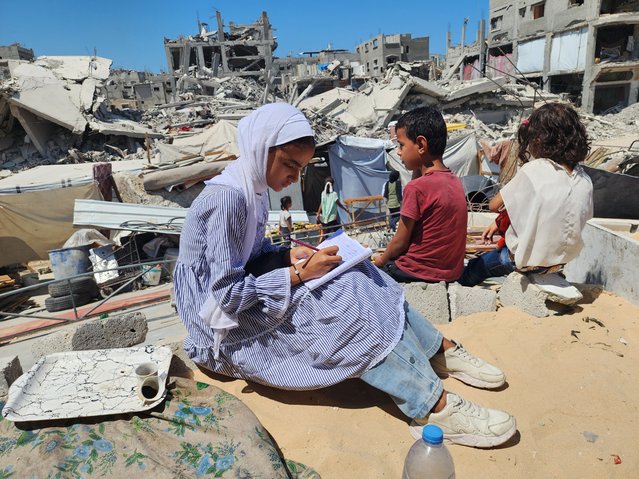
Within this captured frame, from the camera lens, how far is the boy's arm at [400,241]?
2.81 m

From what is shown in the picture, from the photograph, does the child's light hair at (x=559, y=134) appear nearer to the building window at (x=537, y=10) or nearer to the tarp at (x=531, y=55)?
the tarp at (x=531, y=55)

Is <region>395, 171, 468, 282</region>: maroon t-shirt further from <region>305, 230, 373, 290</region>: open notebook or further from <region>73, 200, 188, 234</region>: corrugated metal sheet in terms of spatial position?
<region>73, 200, 188, 234</region>: corrugated metal sheet

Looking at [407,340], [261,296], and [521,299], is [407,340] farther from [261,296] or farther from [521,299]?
[521,299]

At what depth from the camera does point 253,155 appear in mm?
1857

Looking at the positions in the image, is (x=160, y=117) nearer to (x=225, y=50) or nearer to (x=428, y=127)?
(x=225, y=50)

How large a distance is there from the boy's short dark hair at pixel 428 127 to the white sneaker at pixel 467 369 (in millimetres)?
1403

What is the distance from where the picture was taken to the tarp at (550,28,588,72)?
27094 millimetres

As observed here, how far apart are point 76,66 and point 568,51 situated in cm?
3079

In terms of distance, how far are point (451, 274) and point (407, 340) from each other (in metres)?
A: 1.16

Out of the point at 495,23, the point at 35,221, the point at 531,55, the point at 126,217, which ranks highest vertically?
the point at 495,23

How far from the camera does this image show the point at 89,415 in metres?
1.64

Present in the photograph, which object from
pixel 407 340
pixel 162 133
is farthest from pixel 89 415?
pixel 162 133

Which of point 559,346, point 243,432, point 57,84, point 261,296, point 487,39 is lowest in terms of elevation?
point 559,346

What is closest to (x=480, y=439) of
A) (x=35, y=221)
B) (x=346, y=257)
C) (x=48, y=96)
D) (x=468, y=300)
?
(x=346, y=257)
